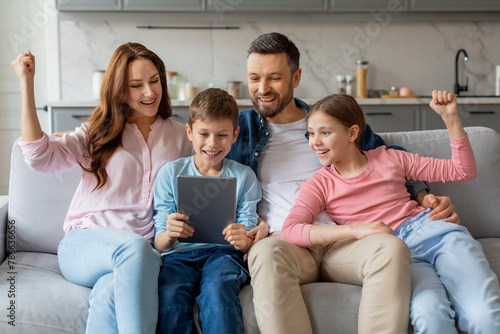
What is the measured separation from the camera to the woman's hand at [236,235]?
1.55 meters

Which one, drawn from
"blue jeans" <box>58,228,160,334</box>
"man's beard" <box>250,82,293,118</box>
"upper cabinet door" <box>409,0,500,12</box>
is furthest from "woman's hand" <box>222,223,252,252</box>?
"upper cabinet door" <box>409,0,500,12</box>

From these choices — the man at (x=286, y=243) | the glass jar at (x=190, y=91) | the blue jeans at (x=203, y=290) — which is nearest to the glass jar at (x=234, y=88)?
the glass jar at (x=190, y=91)

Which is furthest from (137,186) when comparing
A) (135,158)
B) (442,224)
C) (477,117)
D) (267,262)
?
(477,117)

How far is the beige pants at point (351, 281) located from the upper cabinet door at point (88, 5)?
284 centimetres

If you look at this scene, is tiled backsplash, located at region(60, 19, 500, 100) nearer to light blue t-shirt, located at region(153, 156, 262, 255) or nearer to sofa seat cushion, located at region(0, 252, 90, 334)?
light blue t-shirt, located at region(153, 156, 262, 255)

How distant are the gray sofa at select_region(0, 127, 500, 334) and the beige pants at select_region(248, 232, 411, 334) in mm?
60

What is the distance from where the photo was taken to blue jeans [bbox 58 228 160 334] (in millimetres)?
1330

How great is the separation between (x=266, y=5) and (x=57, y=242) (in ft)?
8.55

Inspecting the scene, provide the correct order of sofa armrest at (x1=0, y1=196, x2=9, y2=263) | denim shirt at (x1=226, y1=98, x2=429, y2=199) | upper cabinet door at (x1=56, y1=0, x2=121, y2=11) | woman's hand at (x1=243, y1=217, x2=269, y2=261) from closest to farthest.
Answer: woman's hand at (x1=243, y1=217, x2=269, y2=261) → sofa armrest at (x1=0, y1=196, x2=9, y2=263) → denim shirt at (x1=226, y1=98, x2=429, y2=199) → upper cabinet door at (x1=56, y1=0, x2=121, y2=11)

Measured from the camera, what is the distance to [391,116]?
3.78 m

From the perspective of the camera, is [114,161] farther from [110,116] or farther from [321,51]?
[321,51]

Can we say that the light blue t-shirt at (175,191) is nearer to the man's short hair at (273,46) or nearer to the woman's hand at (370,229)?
the woman's hand at (370,229)

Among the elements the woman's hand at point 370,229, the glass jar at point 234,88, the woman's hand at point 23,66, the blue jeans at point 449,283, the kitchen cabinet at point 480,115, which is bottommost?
the blue jeans at point 449,283

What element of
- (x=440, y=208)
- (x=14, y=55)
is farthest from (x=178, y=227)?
(x=14, y=55)
